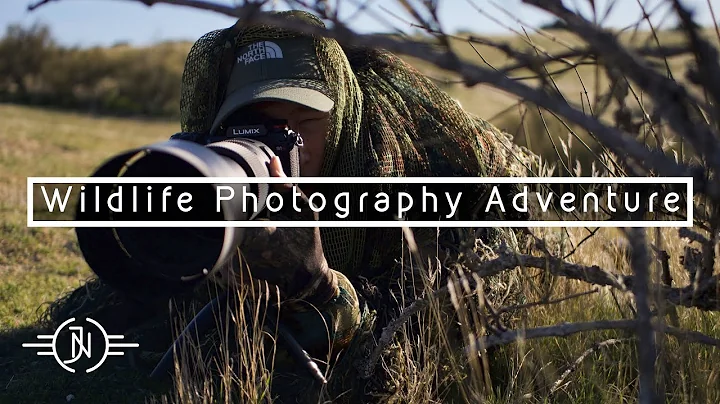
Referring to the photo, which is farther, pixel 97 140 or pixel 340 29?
pixel 97 140

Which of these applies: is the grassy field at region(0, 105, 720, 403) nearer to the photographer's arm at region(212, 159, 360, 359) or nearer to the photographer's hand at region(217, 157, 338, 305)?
the photographer's arm at region(212, 159, 360, 359)

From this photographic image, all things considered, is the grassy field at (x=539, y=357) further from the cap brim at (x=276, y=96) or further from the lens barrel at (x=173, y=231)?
the cap brim at (x=276, y=96)

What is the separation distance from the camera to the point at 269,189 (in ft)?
6.83

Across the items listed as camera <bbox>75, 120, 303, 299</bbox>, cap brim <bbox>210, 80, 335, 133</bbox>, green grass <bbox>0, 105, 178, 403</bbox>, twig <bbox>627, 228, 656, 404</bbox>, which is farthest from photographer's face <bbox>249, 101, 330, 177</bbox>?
twig <bbox>627, 228, 656, 404</bbox>

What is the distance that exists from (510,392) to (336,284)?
0.60 m

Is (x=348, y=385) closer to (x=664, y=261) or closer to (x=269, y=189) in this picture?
(x=269, y=189)

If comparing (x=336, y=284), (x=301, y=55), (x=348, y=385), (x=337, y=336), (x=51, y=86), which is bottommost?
(x=348, y=385)

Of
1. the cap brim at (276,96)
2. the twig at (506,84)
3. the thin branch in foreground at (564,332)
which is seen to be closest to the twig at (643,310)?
the twig at (506,84)

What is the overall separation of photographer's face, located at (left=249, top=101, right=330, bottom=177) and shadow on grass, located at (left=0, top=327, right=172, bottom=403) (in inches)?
33.4

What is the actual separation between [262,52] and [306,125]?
1.06ft

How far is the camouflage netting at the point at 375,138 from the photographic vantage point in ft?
9.35

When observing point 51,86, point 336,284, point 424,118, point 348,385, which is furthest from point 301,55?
point 51,86

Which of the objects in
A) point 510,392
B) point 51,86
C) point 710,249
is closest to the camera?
point 710,249

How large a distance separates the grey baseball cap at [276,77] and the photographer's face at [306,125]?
40 mm
